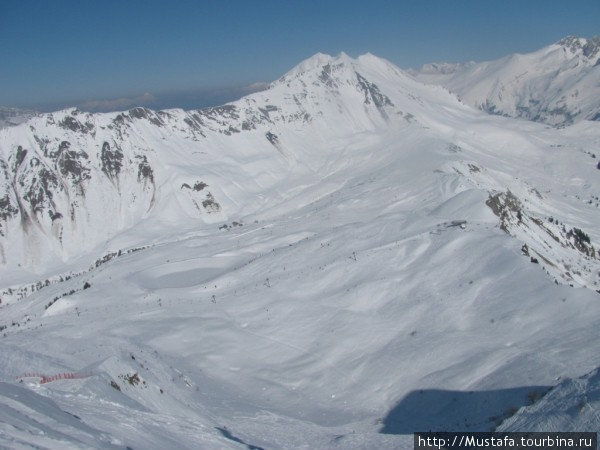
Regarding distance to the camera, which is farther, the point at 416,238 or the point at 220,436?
the point at 416,238

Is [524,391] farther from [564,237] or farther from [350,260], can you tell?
[564,237]

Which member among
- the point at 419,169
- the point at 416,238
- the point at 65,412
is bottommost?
the point at 65,412

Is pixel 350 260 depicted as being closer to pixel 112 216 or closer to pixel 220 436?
pixel 220 436

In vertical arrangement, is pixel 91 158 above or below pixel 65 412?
above

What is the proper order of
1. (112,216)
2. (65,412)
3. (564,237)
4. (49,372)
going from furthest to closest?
(112,216) → (564,237) → (49,372) → (65,412)

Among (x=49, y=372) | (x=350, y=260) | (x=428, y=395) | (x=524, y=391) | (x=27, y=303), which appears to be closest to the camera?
(x=524, y=391)

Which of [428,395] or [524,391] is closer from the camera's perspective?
[524,391]

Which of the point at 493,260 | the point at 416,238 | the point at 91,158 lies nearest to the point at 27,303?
the point at 416,238

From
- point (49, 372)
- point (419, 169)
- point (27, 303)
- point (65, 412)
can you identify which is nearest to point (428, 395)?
point (65, 412)

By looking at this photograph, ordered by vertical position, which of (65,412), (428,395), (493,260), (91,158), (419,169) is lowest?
(428,395)
